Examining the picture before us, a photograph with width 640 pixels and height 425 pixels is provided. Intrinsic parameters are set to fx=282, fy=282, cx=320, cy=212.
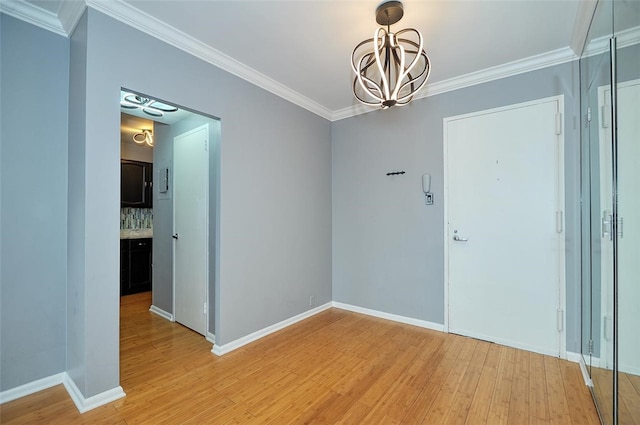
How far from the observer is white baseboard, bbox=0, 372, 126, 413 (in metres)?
1.90

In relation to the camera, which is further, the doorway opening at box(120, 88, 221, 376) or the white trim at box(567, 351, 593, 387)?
the doorway opening at box(120, 88, 221, 376)

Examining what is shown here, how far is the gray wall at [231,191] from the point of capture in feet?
6.36

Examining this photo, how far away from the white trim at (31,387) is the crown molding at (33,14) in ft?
8.61

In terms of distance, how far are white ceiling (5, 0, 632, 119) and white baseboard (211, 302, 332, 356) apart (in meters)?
2.70

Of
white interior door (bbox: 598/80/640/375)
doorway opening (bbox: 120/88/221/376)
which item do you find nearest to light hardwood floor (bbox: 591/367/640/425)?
white interior door (bbox: 598/80/640/375)

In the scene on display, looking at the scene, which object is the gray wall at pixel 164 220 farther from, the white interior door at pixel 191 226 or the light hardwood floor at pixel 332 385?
the light hardwood floor at pixel 332 385

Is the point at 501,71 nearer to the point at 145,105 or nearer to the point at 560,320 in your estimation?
the point at 560,320

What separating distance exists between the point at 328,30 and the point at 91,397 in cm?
318

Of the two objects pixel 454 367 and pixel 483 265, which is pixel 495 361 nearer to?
pixel 454 367

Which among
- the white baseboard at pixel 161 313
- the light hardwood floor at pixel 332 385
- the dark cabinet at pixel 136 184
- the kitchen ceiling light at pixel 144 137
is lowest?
the light hardwood floor at pixel 332 385

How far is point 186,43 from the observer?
2.41 meters

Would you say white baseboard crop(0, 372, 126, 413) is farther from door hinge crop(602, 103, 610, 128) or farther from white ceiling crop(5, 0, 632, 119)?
door hinge crop(602, 103, 610, 128)

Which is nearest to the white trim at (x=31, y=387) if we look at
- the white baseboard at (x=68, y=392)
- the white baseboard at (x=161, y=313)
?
the white baseboard at (x=68, y=392)

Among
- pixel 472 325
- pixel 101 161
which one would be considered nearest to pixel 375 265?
pixel 472 325
